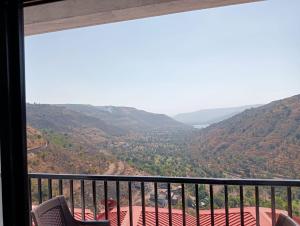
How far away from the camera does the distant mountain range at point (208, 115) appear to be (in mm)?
3377

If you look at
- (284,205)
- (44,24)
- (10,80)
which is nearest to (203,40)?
(44,24)

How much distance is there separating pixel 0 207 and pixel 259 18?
3.09 meters

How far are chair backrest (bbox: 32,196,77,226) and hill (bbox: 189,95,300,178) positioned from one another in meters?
1.47

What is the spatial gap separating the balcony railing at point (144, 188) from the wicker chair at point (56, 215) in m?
0.16

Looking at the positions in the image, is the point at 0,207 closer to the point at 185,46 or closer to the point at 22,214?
the point at 22,214

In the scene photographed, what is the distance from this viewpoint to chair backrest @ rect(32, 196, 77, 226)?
2.11 meters

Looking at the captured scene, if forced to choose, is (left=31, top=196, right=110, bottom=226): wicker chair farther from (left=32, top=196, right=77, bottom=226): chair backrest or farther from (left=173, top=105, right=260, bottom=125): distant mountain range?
(left=173, top=105, right=260, bottom=125): distant mountain range

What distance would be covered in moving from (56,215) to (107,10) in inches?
71.8

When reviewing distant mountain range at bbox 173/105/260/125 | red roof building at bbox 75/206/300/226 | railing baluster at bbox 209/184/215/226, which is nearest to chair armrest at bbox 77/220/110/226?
red roof building at bbox 75/206/300/226

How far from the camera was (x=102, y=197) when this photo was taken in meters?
2.89

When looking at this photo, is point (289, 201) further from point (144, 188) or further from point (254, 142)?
point (144, 188)

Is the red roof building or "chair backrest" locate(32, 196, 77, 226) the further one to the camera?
the red roof building

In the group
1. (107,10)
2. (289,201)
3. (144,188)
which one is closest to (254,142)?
(289,201)

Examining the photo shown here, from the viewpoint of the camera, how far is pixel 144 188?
2742mm
